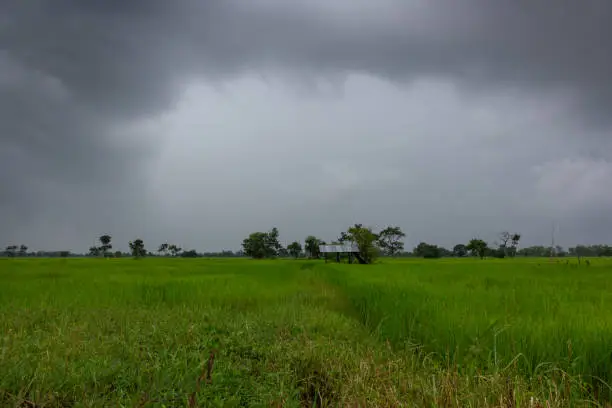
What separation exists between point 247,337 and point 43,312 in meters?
4.62

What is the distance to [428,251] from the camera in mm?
101812

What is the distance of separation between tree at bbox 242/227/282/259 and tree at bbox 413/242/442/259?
4064cm

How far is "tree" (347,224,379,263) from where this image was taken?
4778 cm

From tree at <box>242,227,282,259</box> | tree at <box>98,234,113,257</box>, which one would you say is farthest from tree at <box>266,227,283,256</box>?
tree at <box>98,234,113,257</box>

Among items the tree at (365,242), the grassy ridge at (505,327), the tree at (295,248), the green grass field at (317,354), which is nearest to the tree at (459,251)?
the tree at (295,248)

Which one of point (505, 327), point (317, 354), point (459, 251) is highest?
point (505, 327)

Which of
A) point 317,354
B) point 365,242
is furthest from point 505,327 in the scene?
point 365,242

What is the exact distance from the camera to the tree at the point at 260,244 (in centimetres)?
9538

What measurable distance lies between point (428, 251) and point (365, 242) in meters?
59.3

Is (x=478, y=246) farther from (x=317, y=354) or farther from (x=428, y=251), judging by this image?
(x=317, y=354)

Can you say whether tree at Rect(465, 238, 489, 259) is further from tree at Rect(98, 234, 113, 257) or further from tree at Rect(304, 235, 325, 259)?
tree at Rect(98, 234, 113, 257)

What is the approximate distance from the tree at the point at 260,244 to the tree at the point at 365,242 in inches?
1884

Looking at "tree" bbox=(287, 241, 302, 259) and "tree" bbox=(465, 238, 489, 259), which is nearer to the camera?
"tree" bbox=(465, 238, 489, 259)

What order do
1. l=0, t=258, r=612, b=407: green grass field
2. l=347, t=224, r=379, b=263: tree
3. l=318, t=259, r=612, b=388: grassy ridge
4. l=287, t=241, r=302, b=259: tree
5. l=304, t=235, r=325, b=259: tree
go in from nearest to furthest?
l=0, t=258, r=612, b=407: green grass field, l=318, t=259, r=612, b=388: grassy ridge, l=347, t=224, r=379, b=263: tree, l=304, t=235, r=325, b=259: tree, l=287, t=241, r=302, b=259: tree
